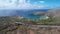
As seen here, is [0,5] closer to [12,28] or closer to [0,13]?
[0,13]

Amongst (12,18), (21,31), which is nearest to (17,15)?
(12,18)

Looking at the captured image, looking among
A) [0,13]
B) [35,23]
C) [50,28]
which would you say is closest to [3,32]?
[0,13]

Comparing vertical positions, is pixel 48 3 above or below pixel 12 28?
above

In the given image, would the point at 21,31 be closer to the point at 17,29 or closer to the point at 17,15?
the point at 17,29

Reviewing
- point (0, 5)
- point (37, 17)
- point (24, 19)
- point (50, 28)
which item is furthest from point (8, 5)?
point (50, 28)

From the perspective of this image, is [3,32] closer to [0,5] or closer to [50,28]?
[0,5]

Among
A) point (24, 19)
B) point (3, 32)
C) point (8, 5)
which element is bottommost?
point (3, 32)

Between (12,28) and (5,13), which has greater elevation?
(5,13)
